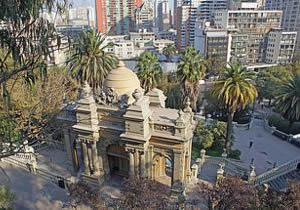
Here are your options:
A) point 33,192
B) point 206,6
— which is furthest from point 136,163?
point 206,6

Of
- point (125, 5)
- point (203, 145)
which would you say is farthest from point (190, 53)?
point (125, 5)

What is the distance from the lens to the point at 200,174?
19.4m

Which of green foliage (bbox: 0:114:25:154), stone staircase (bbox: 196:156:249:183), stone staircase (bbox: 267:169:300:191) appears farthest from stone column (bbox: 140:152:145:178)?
stone staircase (bbox: 267:169:300:191)

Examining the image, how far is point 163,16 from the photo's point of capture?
155 metres

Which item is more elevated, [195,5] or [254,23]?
[195,5]

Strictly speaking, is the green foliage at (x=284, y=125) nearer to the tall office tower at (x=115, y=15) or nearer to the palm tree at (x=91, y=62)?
the palm tree at (x=91, y=62)

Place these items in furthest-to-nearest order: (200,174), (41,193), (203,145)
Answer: (203,145) < (200,174) < (41,193)

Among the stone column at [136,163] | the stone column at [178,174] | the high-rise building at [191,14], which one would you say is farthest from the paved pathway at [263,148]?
the high-rise building at [191,14]

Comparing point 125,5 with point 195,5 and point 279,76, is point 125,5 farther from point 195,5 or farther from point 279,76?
point 279,76

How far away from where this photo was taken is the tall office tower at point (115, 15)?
4702 inches

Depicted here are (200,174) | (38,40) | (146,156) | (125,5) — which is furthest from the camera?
(125,5)

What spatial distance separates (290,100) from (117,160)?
18.9 m

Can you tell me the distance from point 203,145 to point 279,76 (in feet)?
88.6

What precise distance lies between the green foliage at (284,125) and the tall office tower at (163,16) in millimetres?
133607
